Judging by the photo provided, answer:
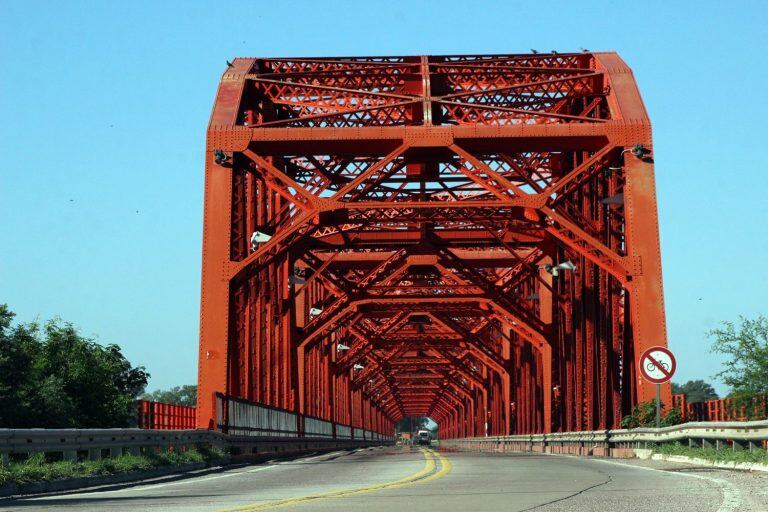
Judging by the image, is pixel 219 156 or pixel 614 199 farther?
pixel 614 199

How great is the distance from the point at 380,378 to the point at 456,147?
8058 cm

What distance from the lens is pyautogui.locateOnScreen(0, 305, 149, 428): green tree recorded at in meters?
44.2

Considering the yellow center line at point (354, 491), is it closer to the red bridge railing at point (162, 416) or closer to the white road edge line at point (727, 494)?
the white road edge line at point (727, 494)

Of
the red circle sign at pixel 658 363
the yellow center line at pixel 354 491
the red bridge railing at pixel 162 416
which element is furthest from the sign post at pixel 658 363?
the red bridge railing at pixel 162 416

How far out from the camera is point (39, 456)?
16.6 meters

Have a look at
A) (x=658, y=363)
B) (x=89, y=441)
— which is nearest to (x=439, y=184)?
(x=658, y=363)

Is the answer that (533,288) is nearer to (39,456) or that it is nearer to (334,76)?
(334,76)

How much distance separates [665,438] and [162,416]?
10247 millimetres

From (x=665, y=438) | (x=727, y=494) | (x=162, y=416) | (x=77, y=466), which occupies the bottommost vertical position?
(x=727, y=494)

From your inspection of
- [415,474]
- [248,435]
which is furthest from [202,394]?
[415,474]

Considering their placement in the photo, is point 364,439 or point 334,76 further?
point 364,439

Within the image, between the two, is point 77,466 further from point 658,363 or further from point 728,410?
point 728,410

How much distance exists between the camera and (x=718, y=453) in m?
19.8

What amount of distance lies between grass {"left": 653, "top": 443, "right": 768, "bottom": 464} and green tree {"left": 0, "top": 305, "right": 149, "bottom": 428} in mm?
25869
